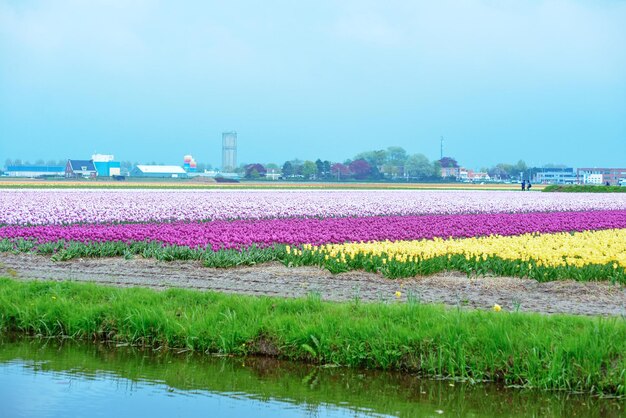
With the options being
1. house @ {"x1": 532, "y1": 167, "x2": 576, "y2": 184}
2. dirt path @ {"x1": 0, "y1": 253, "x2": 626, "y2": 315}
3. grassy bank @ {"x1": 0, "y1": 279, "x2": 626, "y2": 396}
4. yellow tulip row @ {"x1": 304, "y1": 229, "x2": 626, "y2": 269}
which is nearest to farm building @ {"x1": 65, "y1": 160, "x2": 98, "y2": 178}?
house @ {"x1": 532, "y1": 167, "x2": 576, "y2": 184}

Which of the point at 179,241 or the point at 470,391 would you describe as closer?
the point at 470,391

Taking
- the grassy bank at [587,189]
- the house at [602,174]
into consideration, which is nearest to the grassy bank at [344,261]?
the grassy bank at [587,189]

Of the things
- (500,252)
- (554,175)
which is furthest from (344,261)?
(554,175)

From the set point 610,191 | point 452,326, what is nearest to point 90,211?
point 452,326

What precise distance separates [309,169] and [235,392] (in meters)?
155

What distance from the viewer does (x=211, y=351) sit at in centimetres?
1079

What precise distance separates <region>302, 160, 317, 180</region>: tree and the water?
13914 centimetres

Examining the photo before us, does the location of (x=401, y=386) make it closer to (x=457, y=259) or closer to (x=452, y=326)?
(x=452, y=326)

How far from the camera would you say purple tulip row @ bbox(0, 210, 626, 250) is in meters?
20.0

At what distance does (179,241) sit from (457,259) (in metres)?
6.42

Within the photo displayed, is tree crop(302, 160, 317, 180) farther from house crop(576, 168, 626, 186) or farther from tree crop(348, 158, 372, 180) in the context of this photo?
house crop(576, 168, 626, 186)

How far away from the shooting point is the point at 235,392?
29.4 feet

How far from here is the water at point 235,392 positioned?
828 centimetres

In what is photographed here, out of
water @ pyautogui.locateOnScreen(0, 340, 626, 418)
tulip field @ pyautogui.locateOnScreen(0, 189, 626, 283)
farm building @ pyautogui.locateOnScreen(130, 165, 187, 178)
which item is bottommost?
farm building @ pyautogui.locateOnScreen(130, 165, 187, 178)
